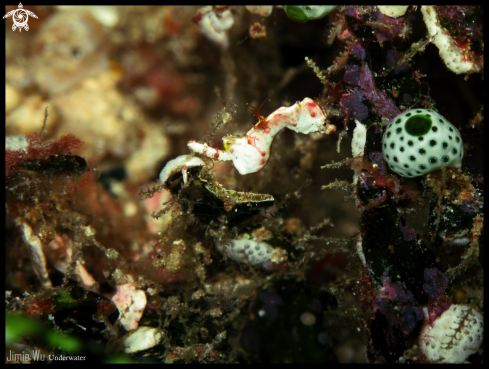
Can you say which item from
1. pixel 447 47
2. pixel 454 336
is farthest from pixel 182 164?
pixel 454 336

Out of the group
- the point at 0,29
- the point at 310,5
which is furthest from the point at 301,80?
the point at 0,29

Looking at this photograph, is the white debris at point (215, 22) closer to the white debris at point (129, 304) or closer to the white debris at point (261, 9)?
the white debris at point (261, 9)

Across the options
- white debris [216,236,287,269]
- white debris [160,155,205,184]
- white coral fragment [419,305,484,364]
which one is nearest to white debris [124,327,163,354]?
white debris [216,236,287,269]

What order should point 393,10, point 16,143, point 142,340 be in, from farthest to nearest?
1. point 16,143
2. point 142,340
3. point 393,10

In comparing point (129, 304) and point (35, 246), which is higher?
point (35, 246)

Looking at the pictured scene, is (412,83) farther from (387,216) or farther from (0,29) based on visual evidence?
(0,29)

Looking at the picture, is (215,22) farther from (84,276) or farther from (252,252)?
(84,276)

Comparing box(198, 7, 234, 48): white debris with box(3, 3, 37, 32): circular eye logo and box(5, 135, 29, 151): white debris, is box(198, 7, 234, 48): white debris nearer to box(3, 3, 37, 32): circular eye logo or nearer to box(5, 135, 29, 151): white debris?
box(5, 135, 29, 151): white debris
